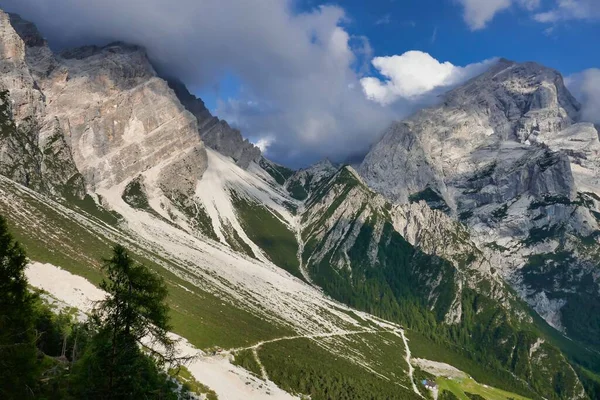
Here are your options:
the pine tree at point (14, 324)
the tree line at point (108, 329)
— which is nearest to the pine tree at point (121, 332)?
the tree line at point (108, 329)

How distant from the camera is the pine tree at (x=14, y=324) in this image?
94.9ft

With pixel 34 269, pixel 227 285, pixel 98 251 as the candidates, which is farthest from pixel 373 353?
pixel 34 269

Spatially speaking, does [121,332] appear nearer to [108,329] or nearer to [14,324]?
[108,329]

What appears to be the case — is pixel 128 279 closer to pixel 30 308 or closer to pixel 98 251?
pixel 30 308

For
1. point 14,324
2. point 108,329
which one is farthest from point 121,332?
point 14,324

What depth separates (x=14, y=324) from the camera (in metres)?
31.0

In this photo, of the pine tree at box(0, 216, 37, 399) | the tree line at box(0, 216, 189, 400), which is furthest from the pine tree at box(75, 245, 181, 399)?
the pine tree at box(0, 216, 37, 399)

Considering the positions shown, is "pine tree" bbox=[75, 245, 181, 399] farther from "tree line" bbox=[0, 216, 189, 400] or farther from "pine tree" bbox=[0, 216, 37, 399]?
"pine tree" bbox=[0, 216, 37, 399]

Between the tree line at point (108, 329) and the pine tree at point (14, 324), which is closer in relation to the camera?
the pine tree at point (14, 324)

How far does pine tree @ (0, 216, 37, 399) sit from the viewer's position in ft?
94.9

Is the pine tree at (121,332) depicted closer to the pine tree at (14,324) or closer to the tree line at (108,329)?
the tree line at (108,329)

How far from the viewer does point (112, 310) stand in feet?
98.5

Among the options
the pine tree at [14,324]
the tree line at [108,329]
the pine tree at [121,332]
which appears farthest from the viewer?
the pine tree at [121,332]

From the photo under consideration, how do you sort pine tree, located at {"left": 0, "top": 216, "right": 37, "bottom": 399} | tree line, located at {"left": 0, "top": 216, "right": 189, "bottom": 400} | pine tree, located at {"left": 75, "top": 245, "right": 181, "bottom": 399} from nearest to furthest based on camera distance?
pine tree, located at {"left": 0, "top": 216, "right": 37, "bottom": 399} → tree line, located at {"left": 0, "top": 216, "right": 189, "bottom": 400} → pine tree, located at {"left": 75, "top": 245, "right": 181, "bottom": 399}
